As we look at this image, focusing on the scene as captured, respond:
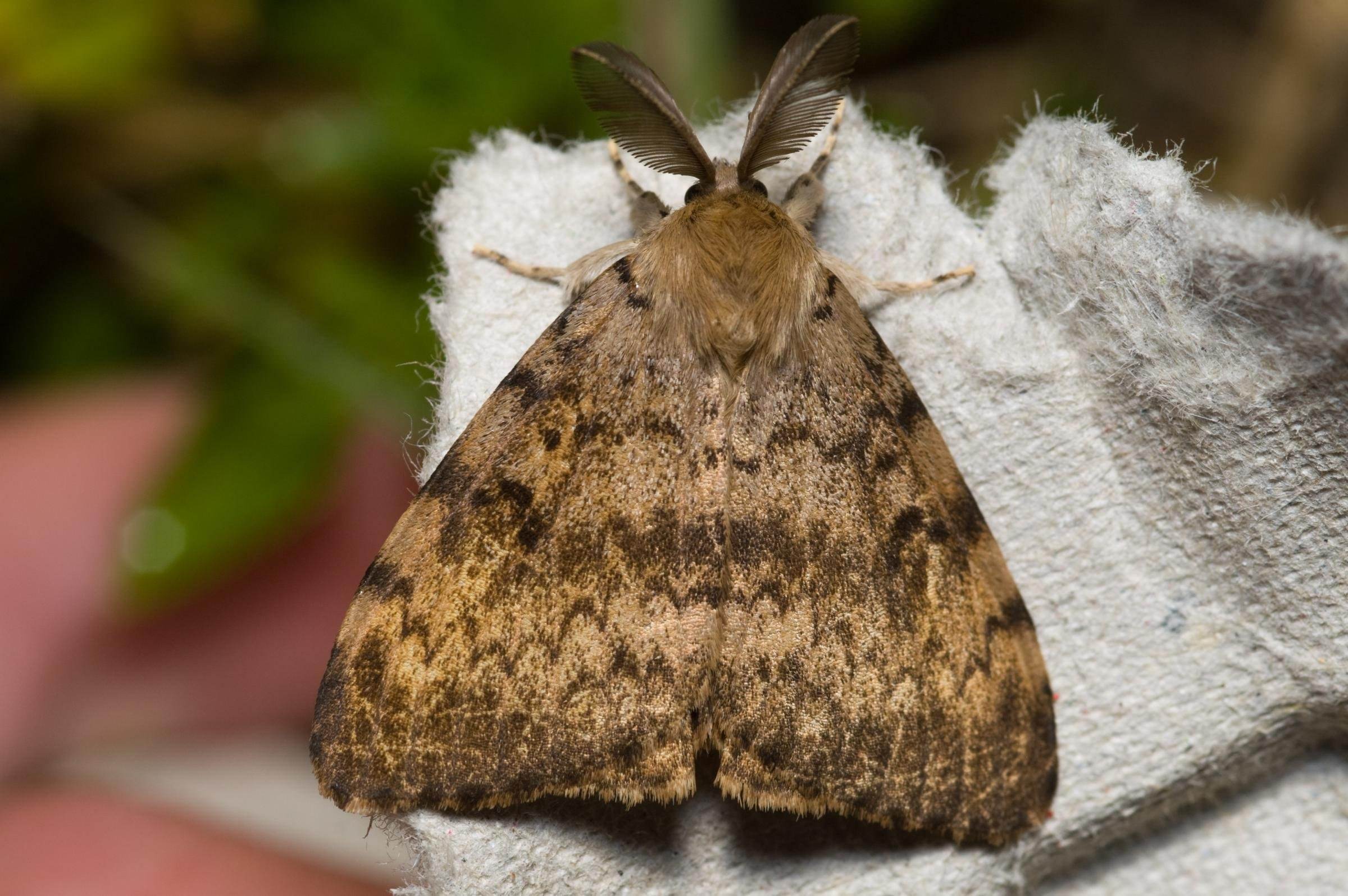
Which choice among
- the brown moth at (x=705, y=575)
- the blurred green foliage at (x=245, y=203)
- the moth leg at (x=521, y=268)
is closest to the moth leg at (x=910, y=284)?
the brown moth at (x=705, y=575)

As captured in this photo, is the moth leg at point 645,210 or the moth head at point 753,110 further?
the moth leg at point 645,210

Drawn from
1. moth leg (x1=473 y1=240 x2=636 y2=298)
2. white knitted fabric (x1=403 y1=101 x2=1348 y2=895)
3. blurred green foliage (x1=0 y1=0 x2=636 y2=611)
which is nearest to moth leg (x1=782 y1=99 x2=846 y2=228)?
white knitted fabric (x1=403 y1=101 x2=1348 y2=895)

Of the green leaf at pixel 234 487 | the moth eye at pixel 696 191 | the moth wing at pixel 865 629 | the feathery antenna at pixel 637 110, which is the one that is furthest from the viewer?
the green leaf at pixel 234 487

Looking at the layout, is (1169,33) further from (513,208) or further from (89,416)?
(89,416)

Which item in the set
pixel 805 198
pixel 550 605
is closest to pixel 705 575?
pixel 550 605

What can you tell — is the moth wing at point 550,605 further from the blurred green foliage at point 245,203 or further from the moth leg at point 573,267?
the blurred green foliage at point 245,203

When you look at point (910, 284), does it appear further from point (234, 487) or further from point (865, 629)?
point (234, 487)

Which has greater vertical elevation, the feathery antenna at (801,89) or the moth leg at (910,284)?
the feathery antenna at (801,89)
